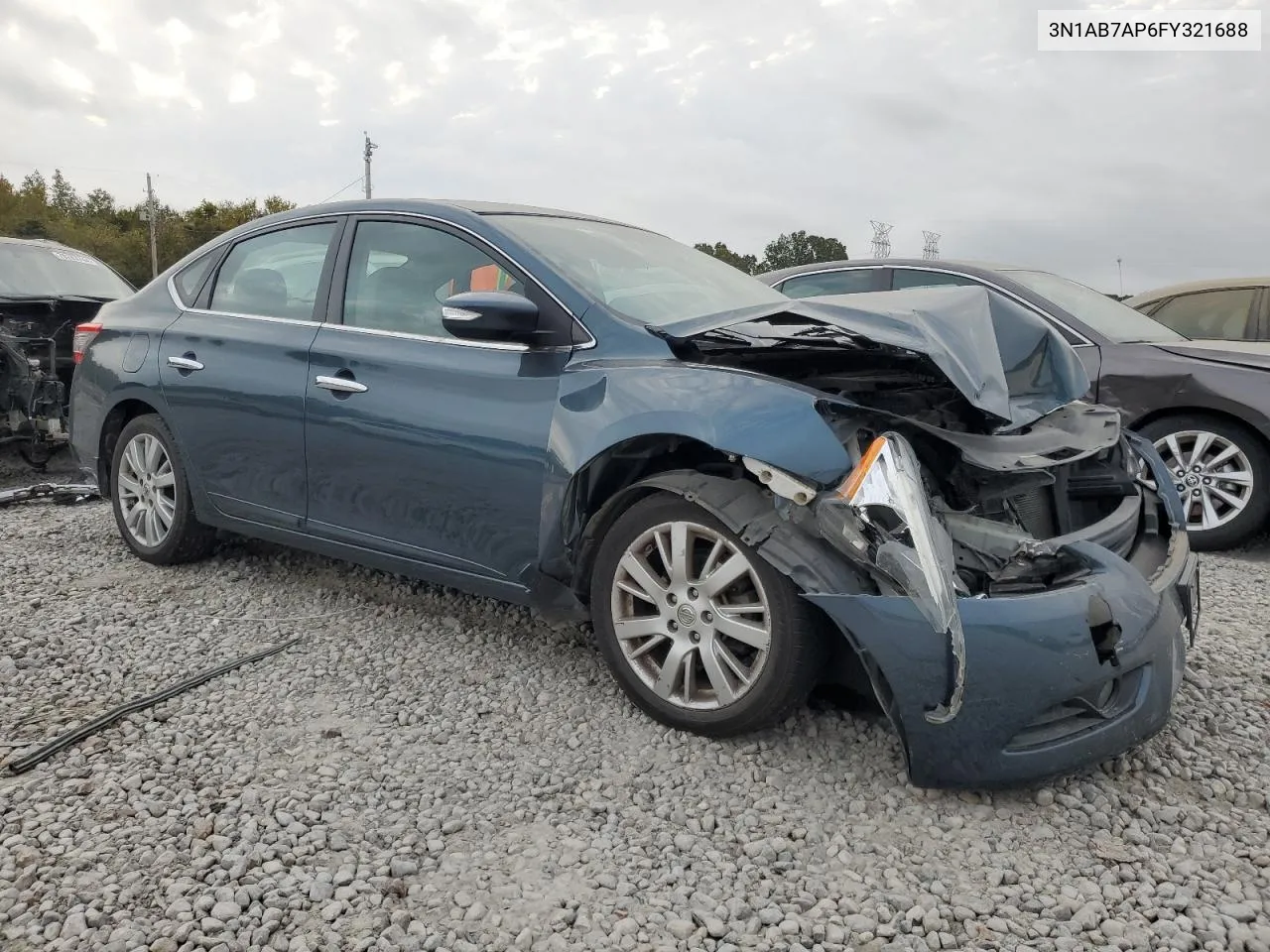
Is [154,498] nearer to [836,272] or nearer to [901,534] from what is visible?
[901,534]

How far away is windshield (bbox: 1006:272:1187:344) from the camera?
5.60 m

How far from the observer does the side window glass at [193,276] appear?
4.34 m

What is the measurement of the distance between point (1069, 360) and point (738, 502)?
1.47 metres

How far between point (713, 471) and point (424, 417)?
107cm

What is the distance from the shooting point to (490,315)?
2.96 meters

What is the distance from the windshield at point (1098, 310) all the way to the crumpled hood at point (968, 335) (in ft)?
8.38

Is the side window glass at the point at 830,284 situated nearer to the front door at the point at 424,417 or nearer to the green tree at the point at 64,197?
the front door at the point at 424,417

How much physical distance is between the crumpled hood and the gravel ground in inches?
41.8

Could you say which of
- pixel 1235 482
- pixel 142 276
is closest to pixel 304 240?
pixel 1235 482

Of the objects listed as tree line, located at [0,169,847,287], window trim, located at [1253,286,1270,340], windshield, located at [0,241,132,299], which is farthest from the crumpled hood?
tree line, located at [0,169,847,287]

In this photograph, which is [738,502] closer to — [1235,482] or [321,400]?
[321,400]

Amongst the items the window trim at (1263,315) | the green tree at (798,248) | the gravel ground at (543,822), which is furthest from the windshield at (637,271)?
the green tree at (798,248)

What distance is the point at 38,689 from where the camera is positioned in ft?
10.5

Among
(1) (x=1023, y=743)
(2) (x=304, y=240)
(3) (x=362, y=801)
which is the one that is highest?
(2) (x=304, y=240)
